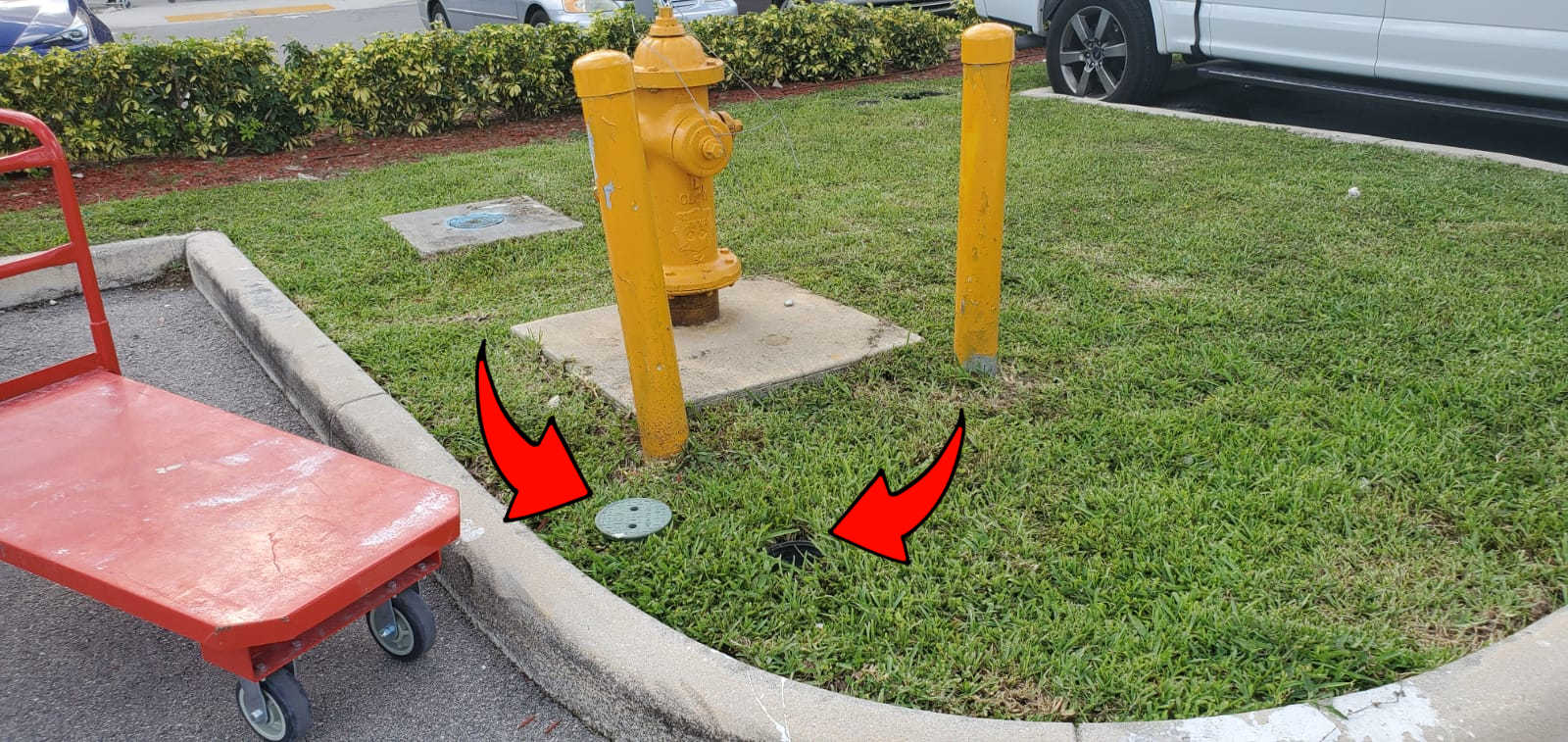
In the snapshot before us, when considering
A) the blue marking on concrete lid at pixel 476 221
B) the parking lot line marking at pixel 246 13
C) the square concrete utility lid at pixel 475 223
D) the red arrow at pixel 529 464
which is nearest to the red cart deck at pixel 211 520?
the red arrow at pixel 529 464

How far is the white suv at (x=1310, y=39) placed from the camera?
5.69 m

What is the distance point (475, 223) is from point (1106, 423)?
3.52 m

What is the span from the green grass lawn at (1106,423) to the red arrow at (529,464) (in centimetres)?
6

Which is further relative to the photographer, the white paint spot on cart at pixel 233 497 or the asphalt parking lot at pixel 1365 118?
the asphalt parking lot at pixel 1365 118

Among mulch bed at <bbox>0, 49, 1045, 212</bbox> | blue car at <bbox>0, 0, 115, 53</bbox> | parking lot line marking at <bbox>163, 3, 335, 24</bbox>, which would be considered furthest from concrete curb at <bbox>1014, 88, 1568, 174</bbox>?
parking lot line marking at <bbox>163, 3, 335, 24</bbox>

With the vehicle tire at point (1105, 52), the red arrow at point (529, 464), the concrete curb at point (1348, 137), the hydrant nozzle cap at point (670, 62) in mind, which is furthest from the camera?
the vehicle tire at point (1105, 52)

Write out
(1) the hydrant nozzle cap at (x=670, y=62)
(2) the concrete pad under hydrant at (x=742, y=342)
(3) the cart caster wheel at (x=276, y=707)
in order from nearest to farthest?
(3) the cart caster wheel at (x=276, y=707) → (1) the hydrant nozzle cap at (x=670, y=62) → (2) the concrete pad under hydrant at (x=742, y=342)

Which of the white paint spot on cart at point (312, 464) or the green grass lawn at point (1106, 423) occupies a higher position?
the white paint spot on cart at point (312, 464)

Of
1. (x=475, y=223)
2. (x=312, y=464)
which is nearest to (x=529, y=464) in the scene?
(x=312, y=464)

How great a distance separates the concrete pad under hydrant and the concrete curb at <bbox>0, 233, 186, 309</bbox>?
2.41 metres

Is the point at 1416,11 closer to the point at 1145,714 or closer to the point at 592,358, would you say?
the point at 592,358

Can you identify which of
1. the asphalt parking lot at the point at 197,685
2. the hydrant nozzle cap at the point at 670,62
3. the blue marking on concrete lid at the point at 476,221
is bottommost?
the asphalt parking lot at the point at 197,685

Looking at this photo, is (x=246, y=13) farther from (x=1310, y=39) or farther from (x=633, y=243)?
(x=633, y=243)

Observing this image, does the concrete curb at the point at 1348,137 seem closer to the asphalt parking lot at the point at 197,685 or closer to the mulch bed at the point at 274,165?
the mulch bed at the point at 274,165
